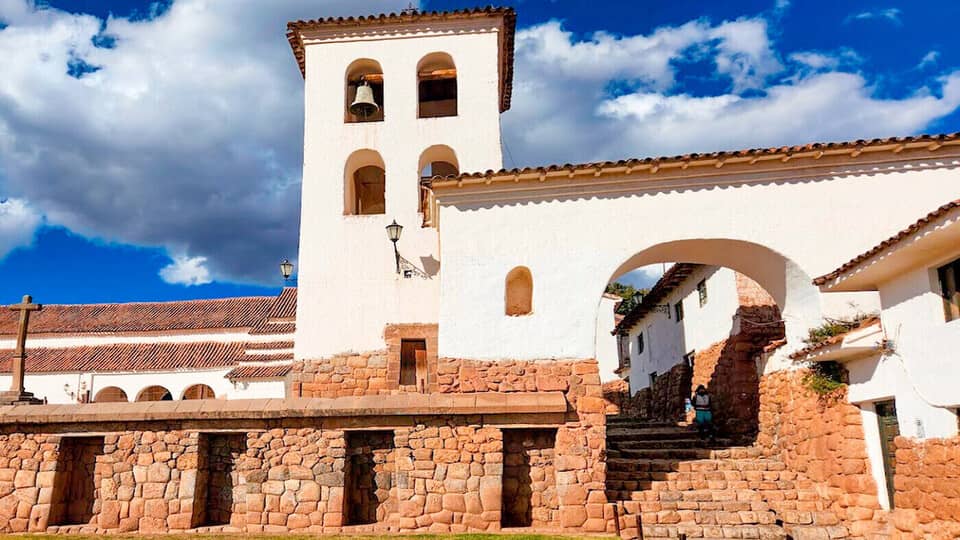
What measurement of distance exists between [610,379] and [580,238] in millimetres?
20744

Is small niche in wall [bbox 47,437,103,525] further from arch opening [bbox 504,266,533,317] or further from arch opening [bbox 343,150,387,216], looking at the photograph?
arch opening [bbox 343,150,387,216]

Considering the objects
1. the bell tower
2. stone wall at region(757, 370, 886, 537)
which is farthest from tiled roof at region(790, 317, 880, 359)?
the bell tower

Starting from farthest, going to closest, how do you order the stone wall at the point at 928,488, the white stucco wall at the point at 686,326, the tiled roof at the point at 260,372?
the tiled roof at the point at 260,372 → the white stucco wall at the point at 686,326 → the stone wall at the point at 928,488

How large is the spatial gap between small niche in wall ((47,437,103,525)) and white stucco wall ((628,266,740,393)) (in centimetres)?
1250

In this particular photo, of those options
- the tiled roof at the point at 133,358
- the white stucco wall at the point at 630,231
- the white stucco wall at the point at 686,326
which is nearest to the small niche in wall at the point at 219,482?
the white stucco wall at the point at 630,231

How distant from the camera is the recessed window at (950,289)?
26.3 feet

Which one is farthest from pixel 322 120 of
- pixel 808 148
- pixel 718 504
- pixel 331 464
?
pixel 718 504

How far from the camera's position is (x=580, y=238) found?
11664 millimetres

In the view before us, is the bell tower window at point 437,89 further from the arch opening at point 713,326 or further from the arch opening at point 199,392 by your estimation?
the arch opening at point 199,392

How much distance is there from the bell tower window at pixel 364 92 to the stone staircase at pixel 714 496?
8685mm

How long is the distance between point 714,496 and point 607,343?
21378mm

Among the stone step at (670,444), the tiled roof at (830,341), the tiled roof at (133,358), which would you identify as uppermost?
the tiled roof at (133,358)

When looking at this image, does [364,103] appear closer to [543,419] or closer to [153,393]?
[543,419]

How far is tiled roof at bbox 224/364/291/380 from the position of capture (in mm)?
25281
